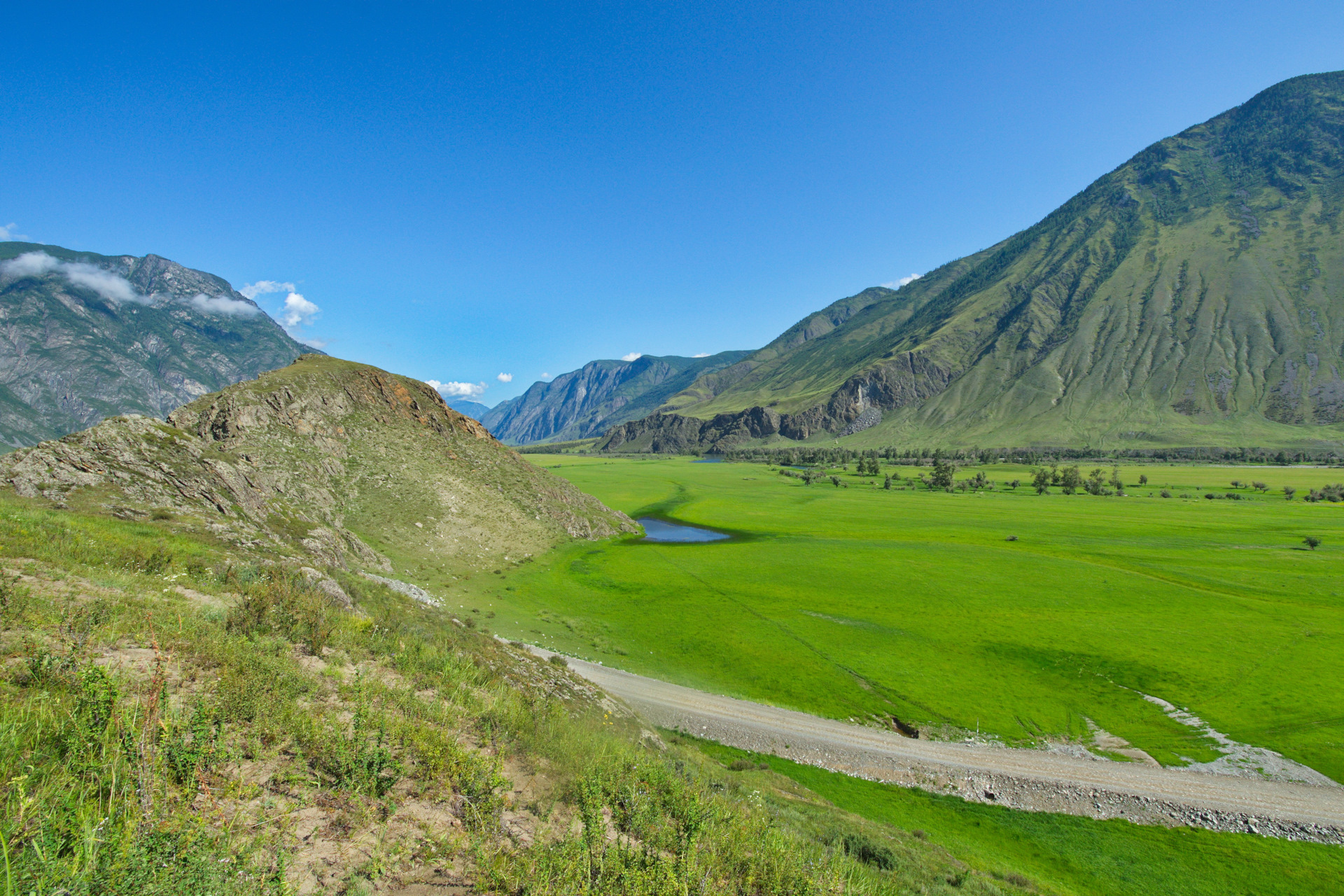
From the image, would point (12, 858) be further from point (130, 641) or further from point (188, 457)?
point (188, 457)

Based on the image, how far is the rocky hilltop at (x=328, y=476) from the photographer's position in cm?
2208

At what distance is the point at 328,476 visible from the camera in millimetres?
41594

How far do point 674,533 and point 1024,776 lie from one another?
161 ft

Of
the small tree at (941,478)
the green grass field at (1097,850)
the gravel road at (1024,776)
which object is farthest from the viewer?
the small tree at (941,478)

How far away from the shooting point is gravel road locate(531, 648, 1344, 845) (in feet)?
59.7

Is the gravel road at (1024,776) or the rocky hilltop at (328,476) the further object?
the rocky hilltop at (328,476)

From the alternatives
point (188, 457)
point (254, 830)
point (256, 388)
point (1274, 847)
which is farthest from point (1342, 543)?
point (256, 388)

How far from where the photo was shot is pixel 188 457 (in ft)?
89.7

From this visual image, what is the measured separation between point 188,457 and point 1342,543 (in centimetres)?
10386

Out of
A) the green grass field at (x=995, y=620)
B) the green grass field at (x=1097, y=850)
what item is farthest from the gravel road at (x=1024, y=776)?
the green grass field at (x=995, y=620)

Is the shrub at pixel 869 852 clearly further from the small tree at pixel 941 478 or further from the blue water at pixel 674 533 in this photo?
the small tree at pixel 941 478

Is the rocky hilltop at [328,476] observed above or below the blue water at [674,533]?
above

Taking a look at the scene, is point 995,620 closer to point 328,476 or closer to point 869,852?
point 869,852

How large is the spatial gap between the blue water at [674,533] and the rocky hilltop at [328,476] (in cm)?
358
